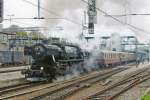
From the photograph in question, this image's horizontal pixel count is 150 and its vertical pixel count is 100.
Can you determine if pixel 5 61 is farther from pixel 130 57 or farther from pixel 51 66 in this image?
pixel 51 66

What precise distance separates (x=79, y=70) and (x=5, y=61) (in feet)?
79.9

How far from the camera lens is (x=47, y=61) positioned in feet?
88.4

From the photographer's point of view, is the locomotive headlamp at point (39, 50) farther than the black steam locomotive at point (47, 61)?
Yes

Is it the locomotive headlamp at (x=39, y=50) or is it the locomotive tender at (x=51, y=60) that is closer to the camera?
the locomotive tender at (x=51, y=60)

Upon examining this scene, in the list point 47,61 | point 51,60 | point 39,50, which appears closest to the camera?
point 39,50

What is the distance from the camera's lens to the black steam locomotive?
26.0m

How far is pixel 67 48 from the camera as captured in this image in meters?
29.2

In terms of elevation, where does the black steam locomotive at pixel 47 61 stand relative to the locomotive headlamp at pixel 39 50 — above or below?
below

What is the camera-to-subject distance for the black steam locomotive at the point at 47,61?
26.0m

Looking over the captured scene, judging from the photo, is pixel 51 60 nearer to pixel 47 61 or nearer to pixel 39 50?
pixel 47 61

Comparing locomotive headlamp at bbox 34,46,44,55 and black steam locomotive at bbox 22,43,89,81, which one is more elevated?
locomotive headlamp at bbox 34,46,44,55

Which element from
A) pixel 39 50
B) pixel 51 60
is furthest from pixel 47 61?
pixel 39 50

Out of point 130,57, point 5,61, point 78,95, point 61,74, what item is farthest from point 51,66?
point 130,57

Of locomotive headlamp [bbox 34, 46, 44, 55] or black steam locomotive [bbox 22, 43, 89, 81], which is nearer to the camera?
black steam locomotive [bbox 22, 43, 89, 81]
